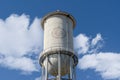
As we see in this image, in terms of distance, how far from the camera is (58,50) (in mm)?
37438

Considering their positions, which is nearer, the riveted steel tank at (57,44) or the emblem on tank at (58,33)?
the riveted steel tank at (57,44)

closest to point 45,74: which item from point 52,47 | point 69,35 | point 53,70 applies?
point 53,70

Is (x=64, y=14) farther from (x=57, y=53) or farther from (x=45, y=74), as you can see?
(x=45, y=74)

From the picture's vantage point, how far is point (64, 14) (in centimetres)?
4016

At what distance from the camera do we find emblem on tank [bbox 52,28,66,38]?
1508 inches

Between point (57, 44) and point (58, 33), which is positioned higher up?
point (58, 33)

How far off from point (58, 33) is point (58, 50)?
7.65ft

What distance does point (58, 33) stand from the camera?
38375 millimetres

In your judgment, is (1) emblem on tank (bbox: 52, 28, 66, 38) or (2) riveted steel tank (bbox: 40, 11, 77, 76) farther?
(1) emblem on tank (bbox: 52, 28, 66, 38)

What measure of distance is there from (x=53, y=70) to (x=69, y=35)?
5061mm

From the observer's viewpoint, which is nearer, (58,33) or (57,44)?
(57,44)

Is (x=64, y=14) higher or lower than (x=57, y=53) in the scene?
higher

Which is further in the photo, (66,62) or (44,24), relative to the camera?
(44,24)

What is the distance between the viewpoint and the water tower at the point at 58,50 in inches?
1480
